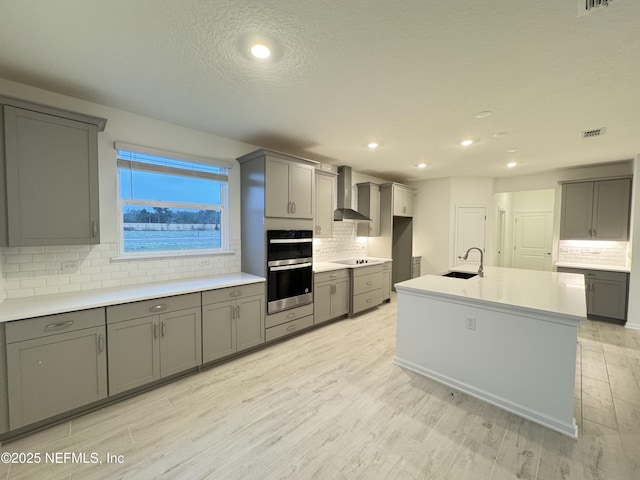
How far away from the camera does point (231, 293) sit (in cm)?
299

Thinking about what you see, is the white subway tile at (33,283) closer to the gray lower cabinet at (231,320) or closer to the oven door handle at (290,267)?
the gray lower cabinet at (231,320)

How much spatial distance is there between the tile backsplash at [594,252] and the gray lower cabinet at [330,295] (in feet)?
14.2

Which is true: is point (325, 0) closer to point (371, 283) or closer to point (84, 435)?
point (84, 435)

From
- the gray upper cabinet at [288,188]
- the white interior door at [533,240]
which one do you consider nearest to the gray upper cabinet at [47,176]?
the gray upper cabinet at [288,188]

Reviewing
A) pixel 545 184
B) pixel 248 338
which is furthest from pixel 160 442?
pixel 545 184

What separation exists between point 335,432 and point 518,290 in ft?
7.09

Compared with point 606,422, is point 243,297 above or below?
above

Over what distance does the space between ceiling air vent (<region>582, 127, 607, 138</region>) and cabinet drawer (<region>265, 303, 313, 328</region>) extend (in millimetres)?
4034

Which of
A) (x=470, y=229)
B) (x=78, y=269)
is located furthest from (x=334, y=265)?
(x=470, y=229)

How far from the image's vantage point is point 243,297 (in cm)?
310

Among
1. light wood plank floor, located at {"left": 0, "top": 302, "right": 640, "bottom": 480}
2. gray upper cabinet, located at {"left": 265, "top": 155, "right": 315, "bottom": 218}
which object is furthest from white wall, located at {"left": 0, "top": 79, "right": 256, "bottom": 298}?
light wood plank floor, located at {"left": 0, "top": 302, "right": 640, "bottom": 480}

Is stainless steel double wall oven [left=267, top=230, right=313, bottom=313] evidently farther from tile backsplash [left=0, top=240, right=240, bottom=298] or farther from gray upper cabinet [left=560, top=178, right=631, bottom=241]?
gray upper cabinet [left=560, top=178, right=631, bottom=241]

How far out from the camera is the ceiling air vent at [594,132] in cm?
307

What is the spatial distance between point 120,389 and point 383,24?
3.35 meters
